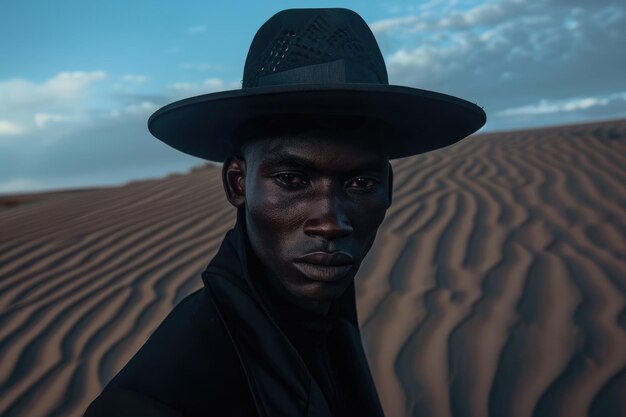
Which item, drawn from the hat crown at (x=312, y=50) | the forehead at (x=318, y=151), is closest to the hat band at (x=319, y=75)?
the hat crown at (x=312, y=50)

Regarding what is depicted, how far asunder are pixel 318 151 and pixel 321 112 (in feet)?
0.25

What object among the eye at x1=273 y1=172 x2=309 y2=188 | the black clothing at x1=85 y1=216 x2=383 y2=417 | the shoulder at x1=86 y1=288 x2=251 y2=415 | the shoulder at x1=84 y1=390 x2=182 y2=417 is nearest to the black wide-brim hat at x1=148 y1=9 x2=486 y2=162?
the eye at x1=273 y1=172 x2=309 y2=188

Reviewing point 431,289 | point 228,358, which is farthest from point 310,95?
point 431,289

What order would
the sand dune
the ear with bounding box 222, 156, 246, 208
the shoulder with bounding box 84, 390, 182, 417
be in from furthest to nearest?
the sand dune
the ear with bounding box 222, 156, 246, 208
the shoulder with bounding box 84, 390, 182, 417

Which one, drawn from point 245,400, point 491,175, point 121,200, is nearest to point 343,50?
point 245,400

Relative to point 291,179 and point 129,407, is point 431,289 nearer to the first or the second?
point 291,179

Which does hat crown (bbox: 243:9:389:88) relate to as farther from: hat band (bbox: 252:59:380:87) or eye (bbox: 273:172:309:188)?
eye (bbox: 273:172:309:188)

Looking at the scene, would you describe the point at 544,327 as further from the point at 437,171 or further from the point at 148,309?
the point at 437,171

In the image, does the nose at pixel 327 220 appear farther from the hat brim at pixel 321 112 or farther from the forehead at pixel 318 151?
the hat brim at pixel 321 112

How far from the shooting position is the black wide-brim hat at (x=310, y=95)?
142 centimetres

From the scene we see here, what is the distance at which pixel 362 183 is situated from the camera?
4.97ft

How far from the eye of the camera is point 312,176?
146cm

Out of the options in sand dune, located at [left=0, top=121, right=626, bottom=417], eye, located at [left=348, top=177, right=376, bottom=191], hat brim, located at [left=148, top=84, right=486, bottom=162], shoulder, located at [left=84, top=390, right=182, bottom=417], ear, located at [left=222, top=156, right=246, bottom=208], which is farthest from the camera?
sand dune, located at [left=0, top=121, right=626, bottom=417]

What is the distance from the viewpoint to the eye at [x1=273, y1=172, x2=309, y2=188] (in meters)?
1.47
